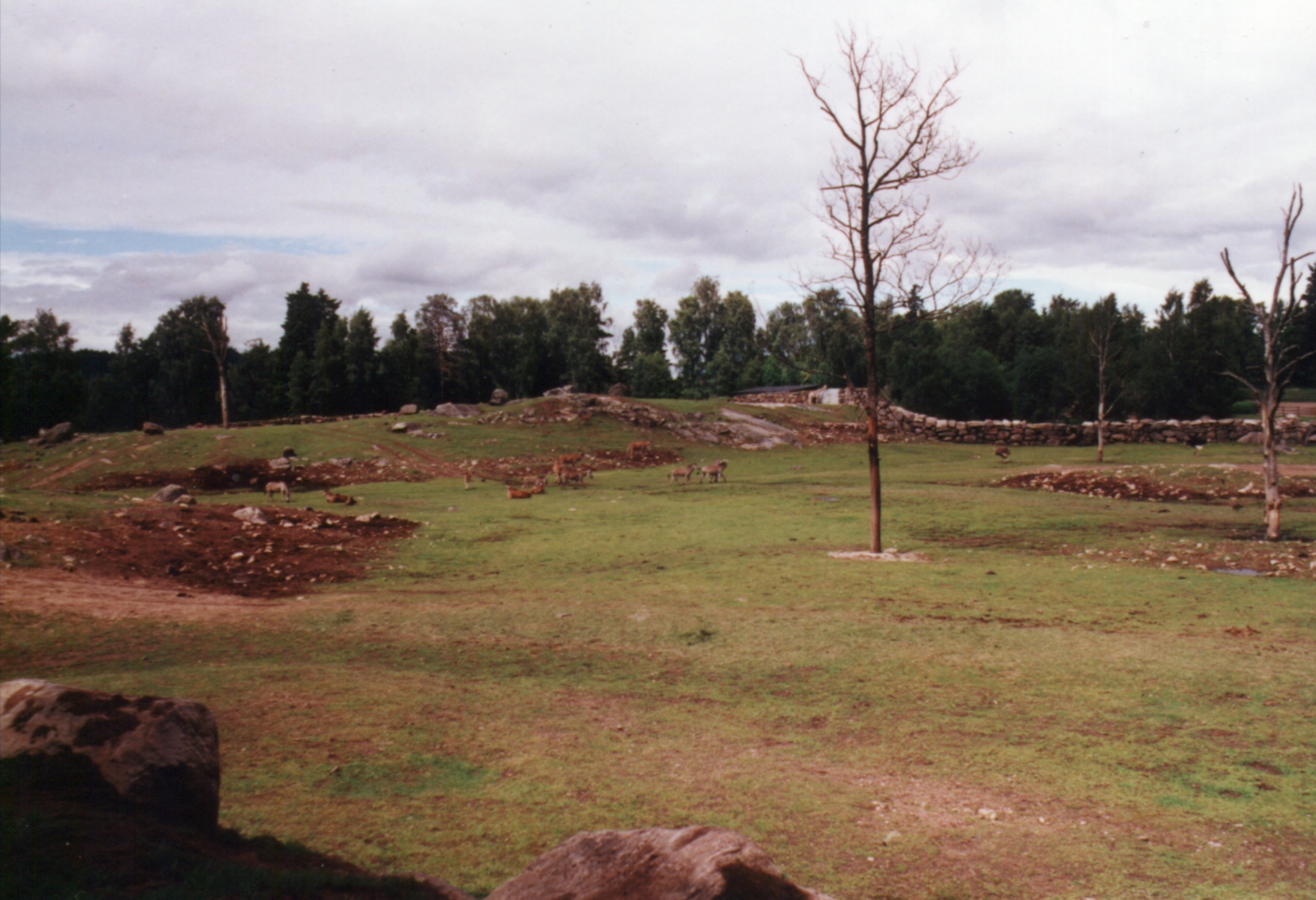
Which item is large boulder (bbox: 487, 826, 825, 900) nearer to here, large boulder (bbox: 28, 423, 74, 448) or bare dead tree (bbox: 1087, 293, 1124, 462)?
bare dead tree (bbox: 1087, 293, 1124, 462)

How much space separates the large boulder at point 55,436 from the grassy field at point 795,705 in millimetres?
28007

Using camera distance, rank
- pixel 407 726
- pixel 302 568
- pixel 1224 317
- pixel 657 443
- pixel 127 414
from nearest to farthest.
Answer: pixel 407 726, pixel 302 568, pixel 657 443, pixel 1224 317, pixel 127 414

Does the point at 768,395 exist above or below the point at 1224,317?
below

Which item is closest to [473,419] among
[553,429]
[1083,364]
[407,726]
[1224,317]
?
[553,429]

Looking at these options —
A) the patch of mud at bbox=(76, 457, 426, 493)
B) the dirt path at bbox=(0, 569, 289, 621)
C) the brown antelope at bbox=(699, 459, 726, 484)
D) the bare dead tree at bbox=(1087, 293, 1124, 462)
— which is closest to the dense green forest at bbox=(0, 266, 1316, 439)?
the bare dead tree at bbox=(1087, 293, 1124, 462)

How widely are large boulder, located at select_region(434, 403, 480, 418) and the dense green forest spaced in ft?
44.0

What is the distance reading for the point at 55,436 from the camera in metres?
39.8

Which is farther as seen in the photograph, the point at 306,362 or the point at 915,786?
the point at 306,362

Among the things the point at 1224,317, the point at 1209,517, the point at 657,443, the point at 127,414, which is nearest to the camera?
the point at 1209,517

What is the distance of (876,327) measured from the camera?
16938 millimetres

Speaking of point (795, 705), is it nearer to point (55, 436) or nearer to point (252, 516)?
point (252, 516)

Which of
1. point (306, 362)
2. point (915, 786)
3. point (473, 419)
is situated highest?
point (306, 362)

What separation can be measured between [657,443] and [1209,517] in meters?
28.2

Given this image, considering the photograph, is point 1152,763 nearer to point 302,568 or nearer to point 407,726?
point 407,726
